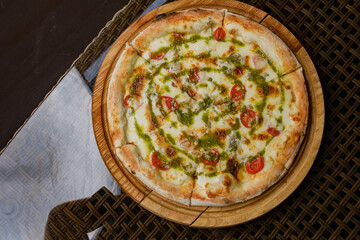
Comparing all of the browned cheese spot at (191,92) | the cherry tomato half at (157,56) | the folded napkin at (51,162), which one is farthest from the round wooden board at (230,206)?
the browned cheese spot at (191,92)

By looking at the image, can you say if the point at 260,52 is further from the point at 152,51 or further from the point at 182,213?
the point at 182,213

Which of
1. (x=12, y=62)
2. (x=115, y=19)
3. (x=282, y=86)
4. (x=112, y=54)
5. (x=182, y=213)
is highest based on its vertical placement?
(x=282, y=86)

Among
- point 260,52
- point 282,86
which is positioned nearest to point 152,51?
point 260,52

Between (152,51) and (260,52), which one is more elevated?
(260,52)

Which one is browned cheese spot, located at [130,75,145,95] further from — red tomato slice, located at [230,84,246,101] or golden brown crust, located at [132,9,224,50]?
red tomato slice, located at [230,84,246,101]

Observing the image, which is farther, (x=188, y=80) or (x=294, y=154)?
(x=188, y=80)

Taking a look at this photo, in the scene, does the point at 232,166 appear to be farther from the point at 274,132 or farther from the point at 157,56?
the point at 157,56

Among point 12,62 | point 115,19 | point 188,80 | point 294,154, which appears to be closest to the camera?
point 294,154

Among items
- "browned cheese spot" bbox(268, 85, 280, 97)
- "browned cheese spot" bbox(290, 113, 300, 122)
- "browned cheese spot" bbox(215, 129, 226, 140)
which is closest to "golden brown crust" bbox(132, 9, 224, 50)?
"browned cheese spot" bbox(268, 85, 280, 97)
